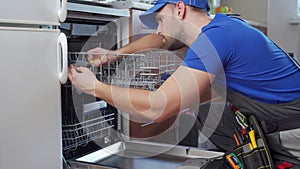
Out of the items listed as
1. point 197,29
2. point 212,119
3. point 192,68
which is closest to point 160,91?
point 192,68

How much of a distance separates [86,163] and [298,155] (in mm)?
601

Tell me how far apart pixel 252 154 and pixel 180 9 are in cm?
46

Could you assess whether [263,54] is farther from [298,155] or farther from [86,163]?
[86,163]

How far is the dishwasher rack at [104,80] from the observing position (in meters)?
1.17

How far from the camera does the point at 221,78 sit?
1097 mm

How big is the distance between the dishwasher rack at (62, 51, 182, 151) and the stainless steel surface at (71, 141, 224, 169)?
58mm

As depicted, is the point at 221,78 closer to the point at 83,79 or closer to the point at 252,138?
the point at 252,138

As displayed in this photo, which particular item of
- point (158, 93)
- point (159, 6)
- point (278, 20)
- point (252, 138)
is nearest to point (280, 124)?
point (252, 138)

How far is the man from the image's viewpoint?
3.21 ft

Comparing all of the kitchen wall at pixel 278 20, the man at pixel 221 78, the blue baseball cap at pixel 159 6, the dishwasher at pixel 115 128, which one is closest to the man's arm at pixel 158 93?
the man at pixel 221 78

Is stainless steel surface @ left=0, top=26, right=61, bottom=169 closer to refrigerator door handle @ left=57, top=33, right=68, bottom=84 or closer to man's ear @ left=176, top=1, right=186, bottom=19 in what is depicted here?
refrigerator door handle @ left=57, top=33, right=68, bottom=84

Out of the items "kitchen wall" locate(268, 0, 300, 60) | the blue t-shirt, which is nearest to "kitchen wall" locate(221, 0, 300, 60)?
"kitchen wall" locate(268, 0, 300, 60)

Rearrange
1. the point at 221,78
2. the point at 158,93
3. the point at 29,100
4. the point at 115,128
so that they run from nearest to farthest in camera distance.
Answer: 1. the point at 29,100
2. the point at 158,93
3. the point at 221,78
4. the point at 115,128

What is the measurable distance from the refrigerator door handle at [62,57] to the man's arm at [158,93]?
0.05 meters
